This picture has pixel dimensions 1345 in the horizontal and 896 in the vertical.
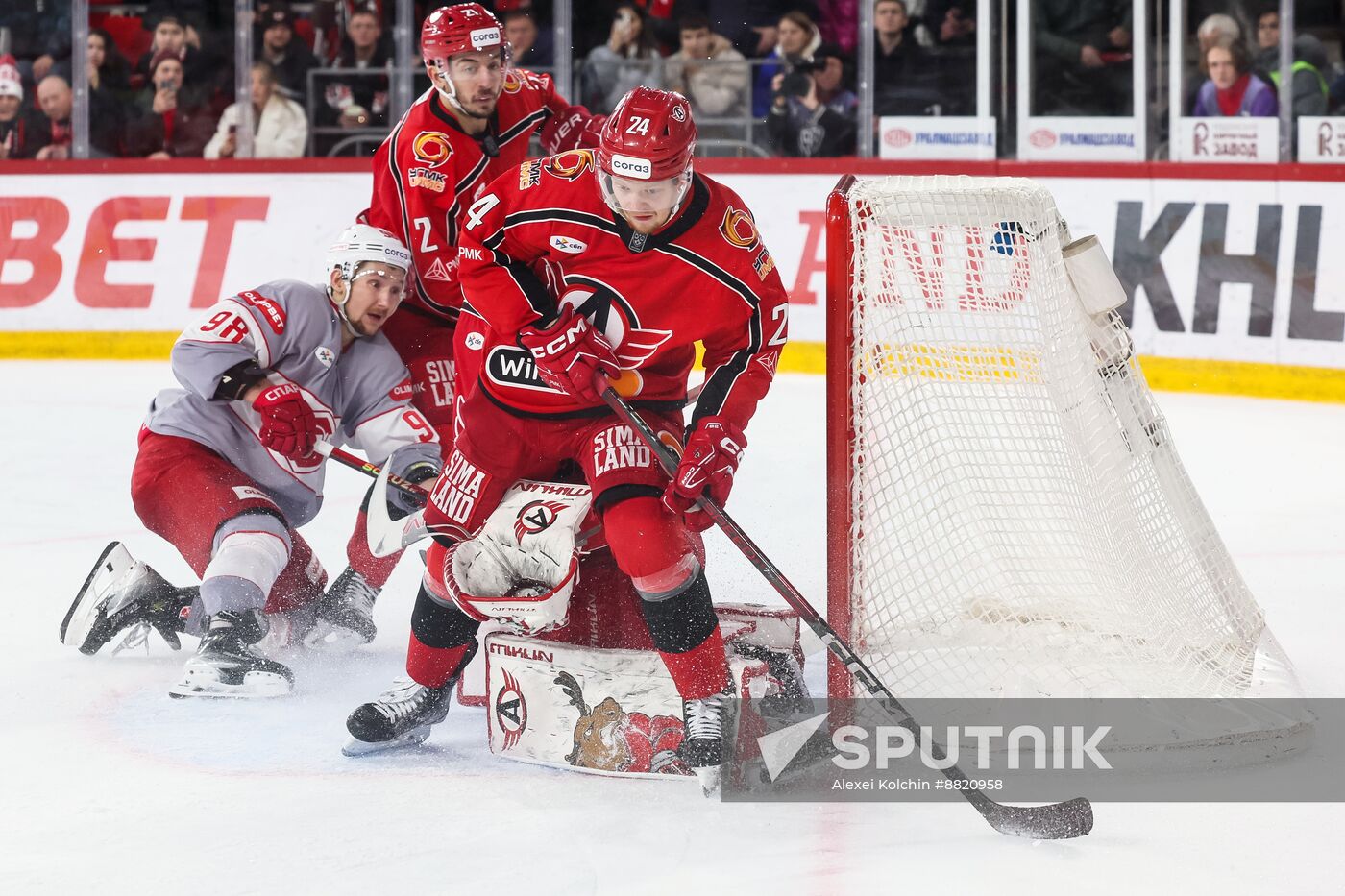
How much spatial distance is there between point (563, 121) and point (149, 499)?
1235 mm

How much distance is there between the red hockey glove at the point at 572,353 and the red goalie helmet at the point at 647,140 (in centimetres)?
27

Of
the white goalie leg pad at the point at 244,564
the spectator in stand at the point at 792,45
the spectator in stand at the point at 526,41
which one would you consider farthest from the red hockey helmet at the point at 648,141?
the spectator in stand at the point at 526,41

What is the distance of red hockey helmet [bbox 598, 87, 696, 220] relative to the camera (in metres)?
2.44

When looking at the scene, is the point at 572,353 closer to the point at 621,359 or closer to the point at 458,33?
the point at 621,359

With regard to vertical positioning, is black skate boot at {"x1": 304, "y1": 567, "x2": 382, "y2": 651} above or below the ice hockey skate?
Answer: above

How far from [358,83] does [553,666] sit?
16.0 feet

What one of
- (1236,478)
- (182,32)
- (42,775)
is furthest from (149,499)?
(182,32)

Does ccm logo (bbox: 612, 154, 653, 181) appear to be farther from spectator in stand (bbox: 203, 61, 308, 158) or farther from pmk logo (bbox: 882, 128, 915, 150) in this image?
spectator in stand (bbox: 203, 61, 308, 158)

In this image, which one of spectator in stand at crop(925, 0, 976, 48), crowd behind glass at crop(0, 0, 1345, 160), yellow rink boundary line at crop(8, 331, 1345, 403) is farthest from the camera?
crowd behind glass at crop(0, 0, 1345, 160)

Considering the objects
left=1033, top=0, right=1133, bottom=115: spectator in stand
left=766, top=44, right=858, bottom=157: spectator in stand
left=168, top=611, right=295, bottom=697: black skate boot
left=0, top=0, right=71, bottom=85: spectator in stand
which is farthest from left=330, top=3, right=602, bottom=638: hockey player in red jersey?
left=0, top=0, right=71, bottom=85: spectator in stand

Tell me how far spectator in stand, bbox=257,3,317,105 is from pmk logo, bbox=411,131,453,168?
383 cm

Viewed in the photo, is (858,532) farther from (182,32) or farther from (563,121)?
(182,32)

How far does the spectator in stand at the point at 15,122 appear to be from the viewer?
6.89m

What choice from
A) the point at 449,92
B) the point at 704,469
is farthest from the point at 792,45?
the point at 704,469
